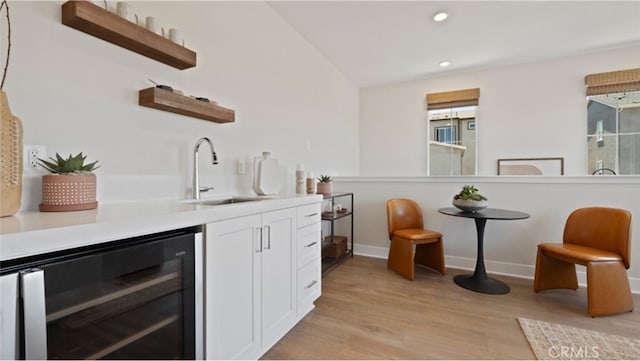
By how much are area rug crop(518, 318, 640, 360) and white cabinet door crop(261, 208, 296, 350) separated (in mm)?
1526

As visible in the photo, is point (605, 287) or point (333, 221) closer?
point (605, 287)

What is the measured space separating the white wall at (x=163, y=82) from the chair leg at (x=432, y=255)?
5.46ft

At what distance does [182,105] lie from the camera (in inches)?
66.9

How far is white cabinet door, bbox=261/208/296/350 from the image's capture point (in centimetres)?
166

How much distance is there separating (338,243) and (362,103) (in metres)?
2.86

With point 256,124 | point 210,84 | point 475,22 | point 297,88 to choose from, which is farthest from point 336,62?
point 210,84

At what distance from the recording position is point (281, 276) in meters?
1.82

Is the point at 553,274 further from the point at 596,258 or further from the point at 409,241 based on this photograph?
the point at 409,241

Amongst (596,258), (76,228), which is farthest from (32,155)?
(596,258)

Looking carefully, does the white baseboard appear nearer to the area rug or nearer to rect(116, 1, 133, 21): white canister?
the area rug

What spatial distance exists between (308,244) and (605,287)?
2267 mm

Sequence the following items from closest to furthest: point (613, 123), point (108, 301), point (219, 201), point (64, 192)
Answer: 1. point (108, 301)
2. point (64, 192)
3. point (219, 201)
4. point (613, 123)

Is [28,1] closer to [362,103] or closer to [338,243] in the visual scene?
[338,243]

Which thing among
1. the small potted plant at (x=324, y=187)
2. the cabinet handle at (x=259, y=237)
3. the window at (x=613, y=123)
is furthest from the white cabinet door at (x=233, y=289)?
the window at (x=613, y=123)
